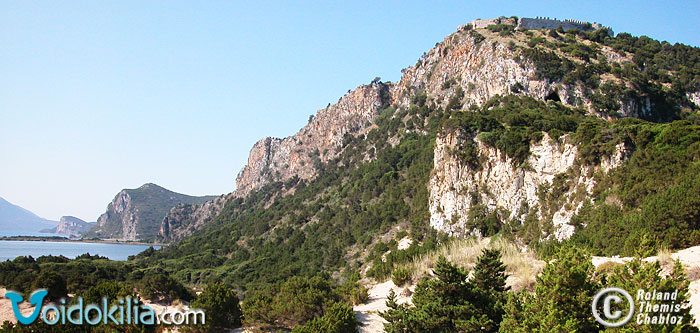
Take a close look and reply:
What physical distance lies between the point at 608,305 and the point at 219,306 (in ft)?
39.1

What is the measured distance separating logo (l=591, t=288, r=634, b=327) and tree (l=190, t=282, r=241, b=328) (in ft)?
38.1

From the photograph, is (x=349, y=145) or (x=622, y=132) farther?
(x=349, y=145)

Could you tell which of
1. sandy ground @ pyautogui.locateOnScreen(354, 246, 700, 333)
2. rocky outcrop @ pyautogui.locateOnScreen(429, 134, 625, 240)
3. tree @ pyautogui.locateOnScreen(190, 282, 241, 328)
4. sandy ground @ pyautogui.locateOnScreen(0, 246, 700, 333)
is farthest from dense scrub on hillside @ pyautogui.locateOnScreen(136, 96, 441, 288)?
tree @ pyautogui.locateOnScreen(190, 282, 241, 328)

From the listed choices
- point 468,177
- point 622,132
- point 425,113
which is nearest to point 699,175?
point 622,132

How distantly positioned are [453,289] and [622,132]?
68.9 feet

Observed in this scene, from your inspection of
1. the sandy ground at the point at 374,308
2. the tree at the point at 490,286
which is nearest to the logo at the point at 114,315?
the sandy ground at the point at 374,308

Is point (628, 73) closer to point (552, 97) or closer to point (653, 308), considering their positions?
point (552, 97)

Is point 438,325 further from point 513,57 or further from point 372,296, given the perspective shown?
point 513,57

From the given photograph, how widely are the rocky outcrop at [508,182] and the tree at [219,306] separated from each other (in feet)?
73.0

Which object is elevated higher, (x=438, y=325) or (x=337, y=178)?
(x=337, y=178)

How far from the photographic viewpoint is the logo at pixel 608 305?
8.82 metres

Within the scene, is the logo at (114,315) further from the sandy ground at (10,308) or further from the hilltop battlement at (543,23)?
the hilltop battlement at (543,23)

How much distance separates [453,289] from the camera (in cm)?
1338

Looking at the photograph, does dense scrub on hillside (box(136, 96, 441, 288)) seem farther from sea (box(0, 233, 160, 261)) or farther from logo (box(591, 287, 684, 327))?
logo (box(591, 287, 684, 327))
